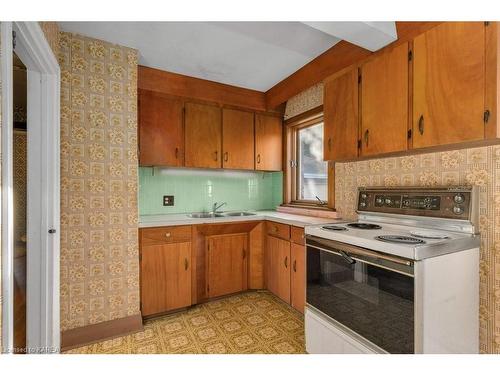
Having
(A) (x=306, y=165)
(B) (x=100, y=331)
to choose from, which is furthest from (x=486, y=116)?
(B) (x=100, y=331)

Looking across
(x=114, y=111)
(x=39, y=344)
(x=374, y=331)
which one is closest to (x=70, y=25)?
(x=114, y=111)

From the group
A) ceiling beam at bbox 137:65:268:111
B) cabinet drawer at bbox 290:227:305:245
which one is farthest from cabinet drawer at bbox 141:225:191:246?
ceiling beam at bbox 137:65:268:111

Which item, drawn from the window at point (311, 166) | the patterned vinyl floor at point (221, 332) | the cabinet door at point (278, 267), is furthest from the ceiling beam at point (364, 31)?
the patterned vinyl floor at point (221, 332)

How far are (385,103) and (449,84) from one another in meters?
0.35

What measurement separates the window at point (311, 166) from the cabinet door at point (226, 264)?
3.06ft

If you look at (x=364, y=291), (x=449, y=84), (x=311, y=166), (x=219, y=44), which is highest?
(x=219, y=44)

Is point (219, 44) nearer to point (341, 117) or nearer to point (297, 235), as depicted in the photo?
point (341, 117)

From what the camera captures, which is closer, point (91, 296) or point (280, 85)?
point (91, 296)

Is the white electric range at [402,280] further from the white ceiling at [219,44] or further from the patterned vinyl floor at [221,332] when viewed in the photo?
the white ceiling at [219,44]

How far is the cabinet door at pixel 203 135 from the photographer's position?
2535mm

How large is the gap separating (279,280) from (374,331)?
3.84ft

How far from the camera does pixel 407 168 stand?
1.74 metres

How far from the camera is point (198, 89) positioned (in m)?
2.56

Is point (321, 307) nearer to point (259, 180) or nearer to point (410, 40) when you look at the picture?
point (410, 40)
